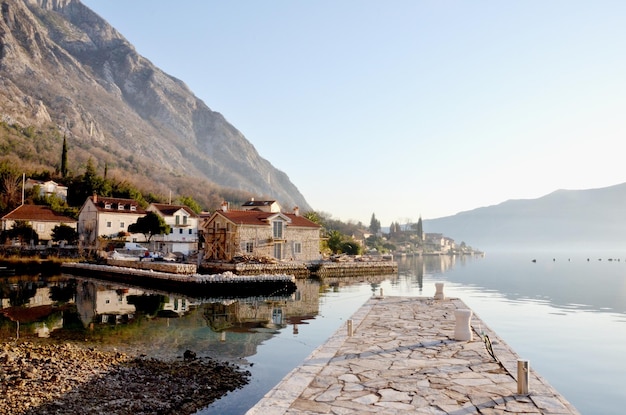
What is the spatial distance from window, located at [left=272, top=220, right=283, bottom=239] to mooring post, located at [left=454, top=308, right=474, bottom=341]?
38.4 meters

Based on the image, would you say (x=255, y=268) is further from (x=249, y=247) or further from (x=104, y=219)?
(x=104, y=219)

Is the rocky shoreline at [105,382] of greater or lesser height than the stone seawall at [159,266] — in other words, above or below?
below

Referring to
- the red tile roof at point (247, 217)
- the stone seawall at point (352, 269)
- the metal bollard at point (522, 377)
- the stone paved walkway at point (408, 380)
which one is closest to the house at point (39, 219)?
the red tile roof at point (247, 217)

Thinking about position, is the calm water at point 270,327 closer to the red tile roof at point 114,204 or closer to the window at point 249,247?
the window at point 249,247

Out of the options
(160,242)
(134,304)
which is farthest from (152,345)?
(160,242)

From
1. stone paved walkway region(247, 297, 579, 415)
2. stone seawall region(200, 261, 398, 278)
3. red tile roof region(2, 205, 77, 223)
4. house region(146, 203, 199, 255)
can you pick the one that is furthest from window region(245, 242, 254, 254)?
stone paved walkway region(247, 297, 579, 415)

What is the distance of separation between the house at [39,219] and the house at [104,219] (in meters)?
2.01

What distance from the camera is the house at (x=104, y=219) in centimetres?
5872

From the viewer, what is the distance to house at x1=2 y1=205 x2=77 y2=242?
55.1m

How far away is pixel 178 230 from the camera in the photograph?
6294cm

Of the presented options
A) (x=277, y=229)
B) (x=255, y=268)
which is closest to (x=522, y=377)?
(x=255, y=268)

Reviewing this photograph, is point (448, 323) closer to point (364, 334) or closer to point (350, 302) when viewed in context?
point (364, 334)

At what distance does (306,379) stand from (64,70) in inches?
7766

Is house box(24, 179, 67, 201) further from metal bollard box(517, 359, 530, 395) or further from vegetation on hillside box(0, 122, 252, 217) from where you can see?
metal bollard box(517, 359, 530, 395)
